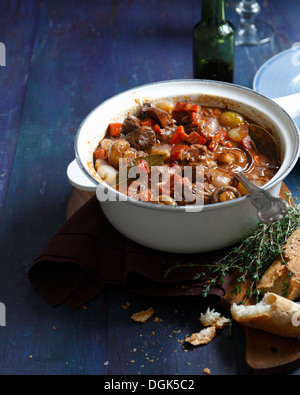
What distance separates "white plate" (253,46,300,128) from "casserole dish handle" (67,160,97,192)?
1.33 metres

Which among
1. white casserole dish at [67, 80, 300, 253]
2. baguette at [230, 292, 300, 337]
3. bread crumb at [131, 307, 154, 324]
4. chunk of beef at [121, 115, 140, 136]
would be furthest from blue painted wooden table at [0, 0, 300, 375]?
chunk of beef at [121, 115, 140, 136]

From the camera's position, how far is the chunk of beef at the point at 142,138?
2.70 meters

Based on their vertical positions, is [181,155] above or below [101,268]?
above

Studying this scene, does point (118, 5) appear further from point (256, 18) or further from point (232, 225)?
point (232, 225)

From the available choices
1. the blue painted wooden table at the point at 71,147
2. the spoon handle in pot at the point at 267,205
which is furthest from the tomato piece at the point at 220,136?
the spoon handle in pot at the point at 267,205

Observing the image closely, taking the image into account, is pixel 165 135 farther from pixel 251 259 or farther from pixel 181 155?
pixel 251 259

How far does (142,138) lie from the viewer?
2.71m

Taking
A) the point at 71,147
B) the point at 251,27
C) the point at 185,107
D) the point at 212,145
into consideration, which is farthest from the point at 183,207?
the point at 251,27

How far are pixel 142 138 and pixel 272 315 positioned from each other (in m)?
1.08

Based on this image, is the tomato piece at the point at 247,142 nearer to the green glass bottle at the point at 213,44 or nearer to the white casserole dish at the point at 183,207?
the white casserole dish at the point at 183,207

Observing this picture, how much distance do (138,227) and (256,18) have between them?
2639 mm

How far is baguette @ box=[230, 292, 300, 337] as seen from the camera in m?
2.05

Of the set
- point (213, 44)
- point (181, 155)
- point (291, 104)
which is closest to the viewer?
point (181, 155)

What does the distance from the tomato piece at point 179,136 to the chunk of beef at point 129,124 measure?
19 cm
